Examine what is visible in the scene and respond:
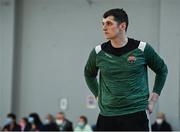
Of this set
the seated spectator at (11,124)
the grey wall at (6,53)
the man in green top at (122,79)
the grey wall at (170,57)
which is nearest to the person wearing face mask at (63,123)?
the seated spectator at (11,124)

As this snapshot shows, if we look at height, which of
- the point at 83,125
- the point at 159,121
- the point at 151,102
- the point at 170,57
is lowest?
the point at 83,125

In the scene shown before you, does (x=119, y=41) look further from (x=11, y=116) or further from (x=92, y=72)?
(x=11, y=116)

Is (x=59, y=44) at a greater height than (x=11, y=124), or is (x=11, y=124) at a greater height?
(x=59, y=44)

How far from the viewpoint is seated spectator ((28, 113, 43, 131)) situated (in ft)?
44.0

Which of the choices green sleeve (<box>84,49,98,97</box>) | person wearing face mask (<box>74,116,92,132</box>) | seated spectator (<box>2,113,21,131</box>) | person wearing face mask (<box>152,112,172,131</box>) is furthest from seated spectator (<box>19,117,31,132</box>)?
green sleeve (<box>84,49,98,97</box>)

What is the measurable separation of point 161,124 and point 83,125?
2.08 metres

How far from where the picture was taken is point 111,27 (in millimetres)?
3436

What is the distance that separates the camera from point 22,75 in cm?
1547

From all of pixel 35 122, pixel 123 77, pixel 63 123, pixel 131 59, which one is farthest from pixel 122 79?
pixel 35 122

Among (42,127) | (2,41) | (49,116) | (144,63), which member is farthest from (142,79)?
(2,41)

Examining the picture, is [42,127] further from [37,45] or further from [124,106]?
[124,106]

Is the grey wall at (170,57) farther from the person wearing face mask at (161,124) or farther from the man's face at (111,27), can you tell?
the man's face at (111,27)

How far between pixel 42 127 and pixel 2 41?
3.27 meters

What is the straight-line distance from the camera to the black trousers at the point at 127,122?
3422 mm
